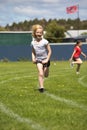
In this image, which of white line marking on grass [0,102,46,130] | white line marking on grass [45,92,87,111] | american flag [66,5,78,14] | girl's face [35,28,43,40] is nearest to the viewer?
white line marking on grass [0,102,46,130]

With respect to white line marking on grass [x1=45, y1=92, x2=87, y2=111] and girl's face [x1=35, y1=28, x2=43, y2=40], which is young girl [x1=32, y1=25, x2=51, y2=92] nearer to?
girl's face [x1=35, y1=28, x2=43, y2=40]

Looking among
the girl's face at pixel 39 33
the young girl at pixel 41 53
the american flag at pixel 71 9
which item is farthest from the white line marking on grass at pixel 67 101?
the american flag at pixel 71 9

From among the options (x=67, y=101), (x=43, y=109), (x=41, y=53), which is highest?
(x=41, y=53)

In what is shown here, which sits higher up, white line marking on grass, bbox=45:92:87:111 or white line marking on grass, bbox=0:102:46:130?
white line marking on grass, bbox=0:102:46:130

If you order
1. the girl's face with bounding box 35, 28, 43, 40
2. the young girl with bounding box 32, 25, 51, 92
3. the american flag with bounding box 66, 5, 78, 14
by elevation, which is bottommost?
the american flag with bounding box 66, 5, 78, 14

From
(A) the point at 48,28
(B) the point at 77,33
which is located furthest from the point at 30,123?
(B) the point at 77,33

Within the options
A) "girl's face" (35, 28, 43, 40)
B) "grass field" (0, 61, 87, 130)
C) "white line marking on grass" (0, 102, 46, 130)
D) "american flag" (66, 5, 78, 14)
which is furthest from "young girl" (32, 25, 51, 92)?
"american flag" (66, 5, 78, 14)

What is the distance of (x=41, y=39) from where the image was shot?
13.2 metres

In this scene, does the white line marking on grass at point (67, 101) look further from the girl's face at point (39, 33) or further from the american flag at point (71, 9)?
the american flag at point (71, 9)

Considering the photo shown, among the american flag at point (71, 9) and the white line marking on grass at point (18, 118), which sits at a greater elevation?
the white line marking on grass at point (18, 118)

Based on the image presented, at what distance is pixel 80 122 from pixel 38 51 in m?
5.31

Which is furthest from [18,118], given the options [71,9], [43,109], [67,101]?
[71,9]

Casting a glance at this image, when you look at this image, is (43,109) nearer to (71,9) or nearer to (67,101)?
(67,101)

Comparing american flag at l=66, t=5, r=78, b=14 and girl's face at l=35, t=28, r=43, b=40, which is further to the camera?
american flag at l=66, t=5, r=78, b=14
